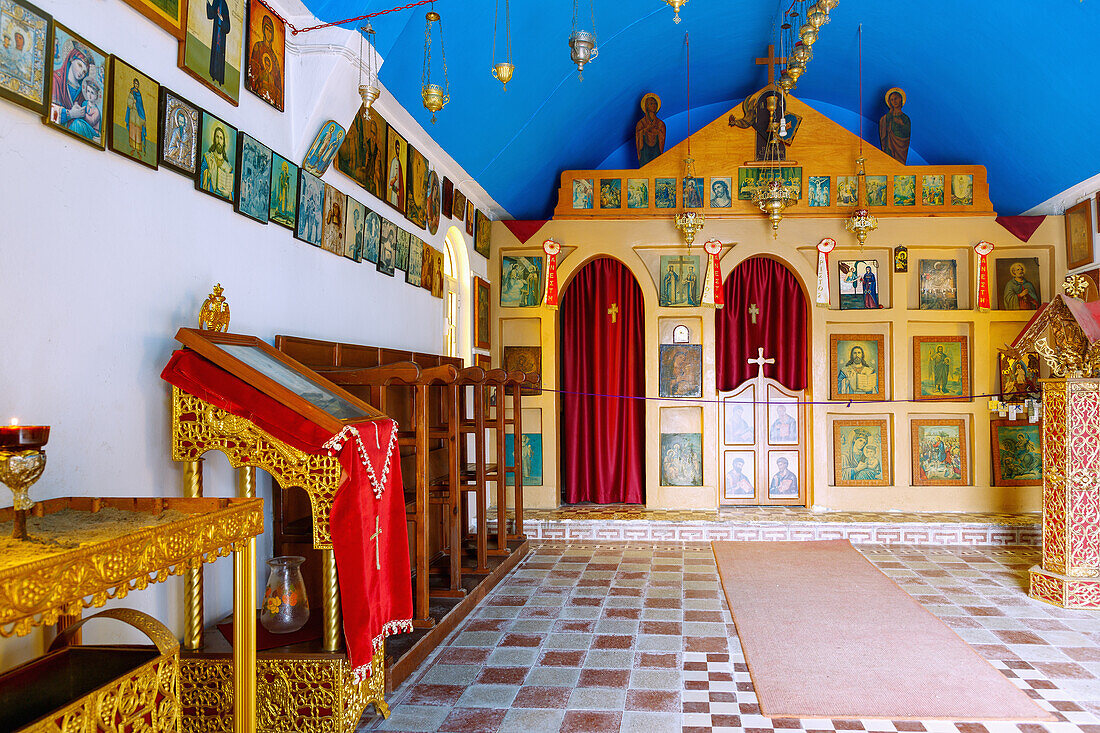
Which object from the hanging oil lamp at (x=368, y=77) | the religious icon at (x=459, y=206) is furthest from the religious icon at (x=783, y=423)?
the hanging oil lamp at (x=368, y=77)

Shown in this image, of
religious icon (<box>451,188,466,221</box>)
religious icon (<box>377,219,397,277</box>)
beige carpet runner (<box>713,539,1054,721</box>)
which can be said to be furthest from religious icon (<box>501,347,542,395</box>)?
beige carpet runner (<box>713,539,1054,721</box>)

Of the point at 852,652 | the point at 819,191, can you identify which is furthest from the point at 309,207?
the point at 819,191

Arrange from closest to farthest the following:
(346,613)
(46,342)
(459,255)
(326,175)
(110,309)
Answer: (46,342) → (110,309) → (346,613) → (326,175) → (459,255)

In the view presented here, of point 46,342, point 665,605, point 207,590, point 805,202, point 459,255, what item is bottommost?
point 665,605

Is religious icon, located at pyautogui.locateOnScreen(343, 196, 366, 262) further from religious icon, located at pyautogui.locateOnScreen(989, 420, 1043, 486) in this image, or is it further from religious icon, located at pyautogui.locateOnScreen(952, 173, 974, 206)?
religious icon, located at pyautogui.locateOnScreen(989, 420, 1043, 486)

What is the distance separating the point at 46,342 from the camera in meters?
2.37

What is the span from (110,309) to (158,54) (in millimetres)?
982

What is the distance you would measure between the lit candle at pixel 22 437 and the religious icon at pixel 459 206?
17.3 feet

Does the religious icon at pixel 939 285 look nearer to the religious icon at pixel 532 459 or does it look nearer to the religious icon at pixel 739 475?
the religious icon at pixel 739 475

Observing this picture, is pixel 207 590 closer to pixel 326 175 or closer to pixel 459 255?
pixel 326 175

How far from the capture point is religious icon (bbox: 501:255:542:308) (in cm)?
822

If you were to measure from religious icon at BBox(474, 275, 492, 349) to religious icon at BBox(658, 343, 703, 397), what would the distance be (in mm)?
1799

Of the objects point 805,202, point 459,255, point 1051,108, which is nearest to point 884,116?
point 805,202

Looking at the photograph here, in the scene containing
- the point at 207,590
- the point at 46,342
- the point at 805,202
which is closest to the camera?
the point at 46,342
